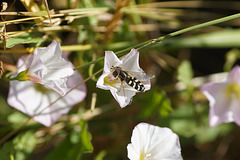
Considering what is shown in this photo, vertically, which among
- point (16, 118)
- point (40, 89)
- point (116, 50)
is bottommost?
point (16, 118)

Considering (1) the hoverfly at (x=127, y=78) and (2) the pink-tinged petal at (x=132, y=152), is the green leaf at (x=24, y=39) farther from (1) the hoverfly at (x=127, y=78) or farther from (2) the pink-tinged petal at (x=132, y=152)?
(2) the pink-tinged petal at (x=132, y=152)

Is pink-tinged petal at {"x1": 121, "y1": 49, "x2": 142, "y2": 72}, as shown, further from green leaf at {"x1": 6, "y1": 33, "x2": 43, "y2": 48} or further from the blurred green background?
green leaf at {"x1": 6, "y1": 33, "x2": 43, "y2": 48}

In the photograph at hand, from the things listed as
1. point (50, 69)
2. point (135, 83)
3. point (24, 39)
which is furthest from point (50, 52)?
point (135, 83)

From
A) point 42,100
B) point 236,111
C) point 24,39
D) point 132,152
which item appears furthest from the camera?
point 236,111

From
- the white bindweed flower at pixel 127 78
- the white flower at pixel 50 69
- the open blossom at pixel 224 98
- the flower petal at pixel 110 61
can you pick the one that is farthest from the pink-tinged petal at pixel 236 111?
the white flower at pixel 50 69

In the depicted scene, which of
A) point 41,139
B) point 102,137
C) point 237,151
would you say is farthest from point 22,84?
point 237,151

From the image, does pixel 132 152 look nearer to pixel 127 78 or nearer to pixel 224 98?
pixel 127 78
